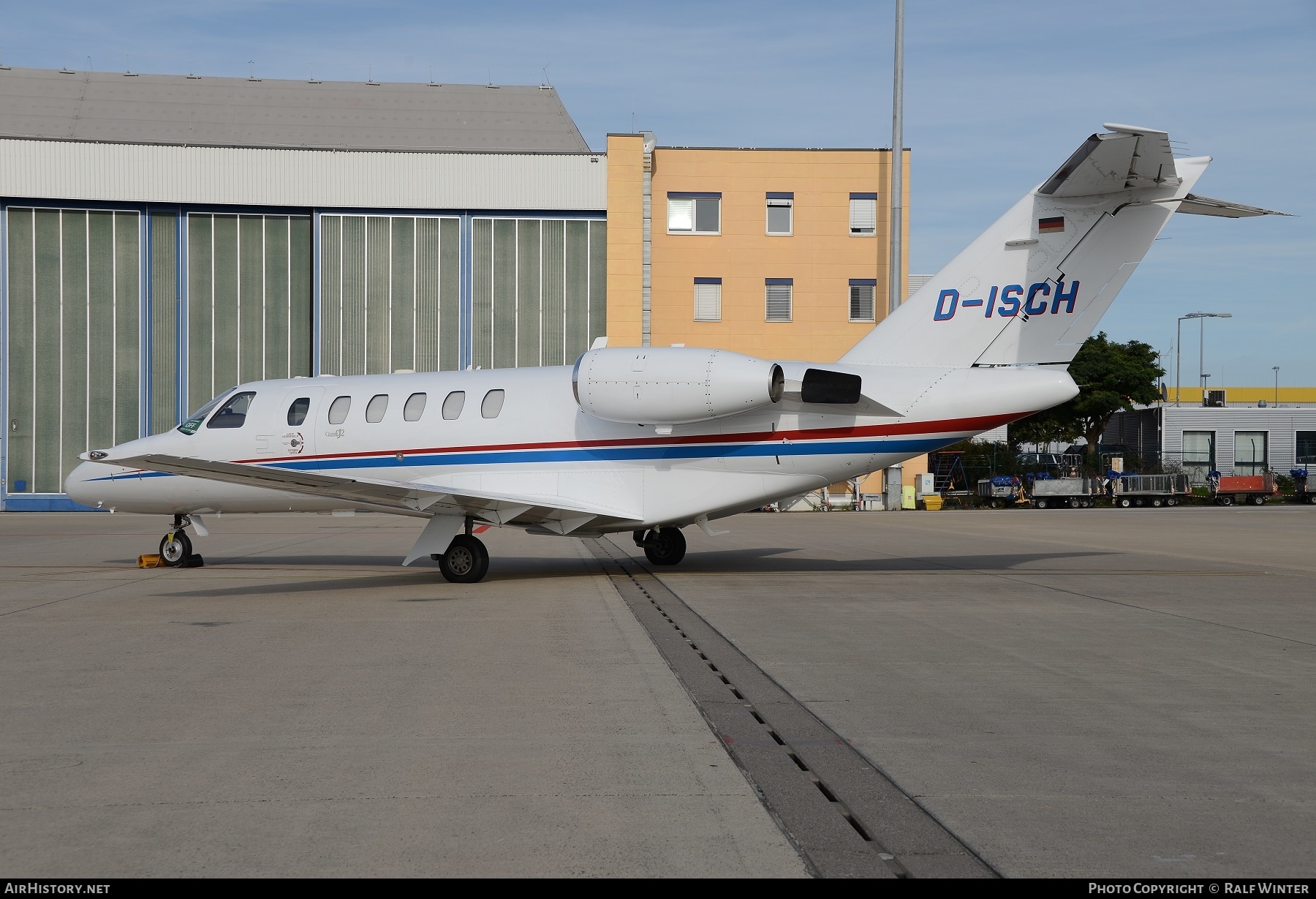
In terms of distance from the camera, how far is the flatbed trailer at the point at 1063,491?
158ft

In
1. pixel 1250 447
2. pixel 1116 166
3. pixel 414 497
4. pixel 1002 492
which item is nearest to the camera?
pixel 1116 166

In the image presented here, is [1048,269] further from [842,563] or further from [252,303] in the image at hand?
A: [252,303]

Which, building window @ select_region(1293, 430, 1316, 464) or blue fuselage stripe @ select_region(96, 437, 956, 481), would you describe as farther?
building window @ select_region(1293, 430, 1316, 464)

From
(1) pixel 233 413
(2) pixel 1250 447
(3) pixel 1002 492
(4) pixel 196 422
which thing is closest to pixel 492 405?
(1) pixel 233 413

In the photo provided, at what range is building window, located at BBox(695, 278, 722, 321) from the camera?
43.2 meters

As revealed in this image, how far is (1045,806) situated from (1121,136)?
1000cm

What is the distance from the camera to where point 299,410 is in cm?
1686

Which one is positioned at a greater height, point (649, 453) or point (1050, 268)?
point (1050, 268)

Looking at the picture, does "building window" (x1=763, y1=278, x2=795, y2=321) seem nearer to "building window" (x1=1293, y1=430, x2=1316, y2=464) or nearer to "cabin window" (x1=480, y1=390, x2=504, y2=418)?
"cabin window" (x1=480, y1=390, x2=504, y2=418)

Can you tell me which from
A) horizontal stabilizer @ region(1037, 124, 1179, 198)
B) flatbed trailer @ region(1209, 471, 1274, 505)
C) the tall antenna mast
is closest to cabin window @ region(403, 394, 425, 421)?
horizontal stabilizer @ region(1037, 124, 1179, 198)

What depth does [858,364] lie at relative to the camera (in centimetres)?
1533

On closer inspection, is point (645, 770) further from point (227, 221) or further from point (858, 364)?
point (227, 221)

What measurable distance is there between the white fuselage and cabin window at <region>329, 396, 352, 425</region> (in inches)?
1.2

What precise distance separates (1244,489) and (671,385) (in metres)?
46.4
